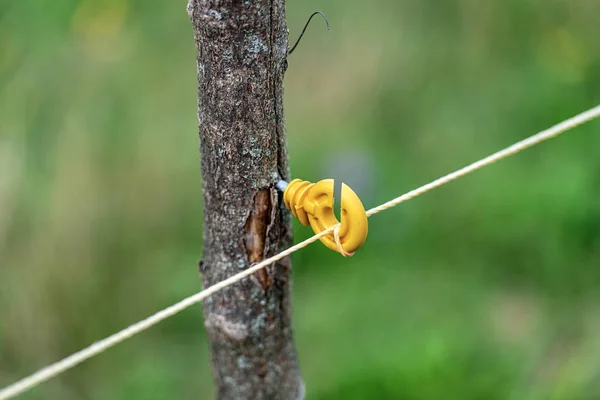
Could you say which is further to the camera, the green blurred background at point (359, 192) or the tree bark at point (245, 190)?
the green blurred background at point (359, 192)

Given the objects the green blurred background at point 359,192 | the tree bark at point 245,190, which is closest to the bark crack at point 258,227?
the tree bark at point 245,190

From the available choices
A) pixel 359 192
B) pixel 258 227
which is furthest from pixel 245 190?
pixel 359 192

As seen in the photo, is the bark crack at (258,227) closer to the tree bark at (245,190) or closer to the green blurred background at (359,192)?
the tree bark at (245,190)

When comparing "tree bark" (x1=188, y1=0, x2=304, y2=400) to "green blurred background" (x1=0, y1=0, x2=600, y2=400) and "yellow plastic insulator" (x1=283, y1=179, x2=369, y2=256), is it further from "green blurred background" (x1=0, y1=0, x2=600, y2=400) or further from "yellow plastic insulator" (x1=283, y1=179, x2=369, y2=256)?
"green blurred background" (x1=0, y1=0, x2=600, y2=400)

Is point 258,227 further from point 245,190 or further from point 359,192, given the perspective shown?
point 359,192

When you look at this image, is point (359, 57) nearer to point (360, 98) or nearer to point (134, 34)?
point (360, 98)

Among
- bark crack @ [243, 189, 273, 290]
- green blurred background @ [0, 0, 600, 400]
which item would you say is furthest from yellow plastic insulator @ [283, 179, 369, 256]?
green blurred background @ [0, 0, 600, 400]

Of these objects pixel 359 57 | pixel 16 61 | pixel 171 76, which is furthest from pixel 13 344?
pixel 359 57
